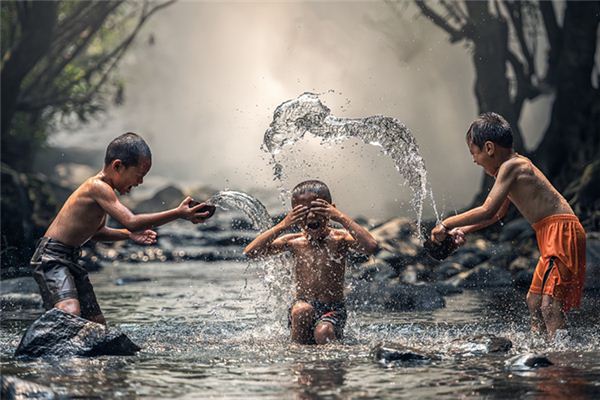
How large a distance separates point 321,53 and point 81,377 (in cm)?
2930

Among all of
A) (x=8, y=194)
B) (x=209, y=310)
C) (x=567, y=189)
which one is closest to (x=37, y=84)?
(x=8, y=194)

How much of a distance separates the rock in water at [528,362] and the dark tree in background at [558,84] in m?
10.4

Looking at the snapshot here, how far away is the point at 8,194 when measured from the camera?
67.2 feet

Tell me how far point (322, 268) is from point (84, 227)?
182cm

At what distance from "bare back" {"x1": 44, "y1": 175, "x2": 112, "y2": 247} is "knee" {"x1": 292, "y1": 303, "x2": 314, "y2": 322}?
1597 mm

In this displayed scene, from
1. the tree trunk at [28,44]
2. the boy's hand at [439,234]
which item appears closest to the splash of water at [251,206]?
the boy's hand at [439,234]

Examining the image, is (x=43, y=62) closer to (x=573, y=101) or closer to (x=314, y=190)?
(x=573, y=101)

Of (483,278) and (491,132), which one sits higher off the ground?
(491,132)

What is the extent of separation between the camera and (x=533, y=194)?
28.3 feet

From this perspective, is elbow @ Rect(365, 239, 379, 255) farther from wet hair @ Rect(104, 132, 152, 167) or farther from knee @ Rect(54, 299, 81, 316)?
knee @ Rect(54, 299, 81, 316)

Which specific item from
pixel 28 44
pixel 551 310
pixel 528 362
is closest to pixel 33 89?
pixel 28 44

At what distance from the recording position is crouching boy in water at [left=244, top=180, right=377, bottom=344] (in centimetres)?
876

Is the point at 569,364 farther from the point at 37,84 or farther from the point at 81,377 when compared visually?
the point at 37,84

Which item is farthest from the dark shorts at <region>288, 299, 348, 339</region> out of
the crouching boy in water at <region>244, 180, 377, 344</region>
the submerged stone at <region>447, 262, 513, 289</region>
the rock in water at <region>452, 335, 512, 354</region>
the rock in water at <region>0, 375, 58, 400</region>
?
the submerged stone at <region>447, 262, 513, 289</region>
